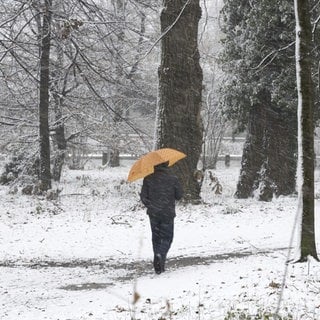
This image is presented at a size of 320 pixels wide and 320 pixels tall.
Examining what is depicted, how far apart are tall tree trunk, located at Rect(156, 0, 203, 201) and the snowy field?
1531 mm

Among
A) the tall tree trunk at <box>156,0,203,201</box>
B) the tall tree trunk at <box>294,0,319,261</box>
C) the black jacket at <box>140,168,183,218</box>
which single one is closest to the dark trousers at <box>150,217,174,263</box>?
the black jacket at <box>140,168,183,218</box>

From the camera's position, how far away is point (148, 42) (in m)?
20.5

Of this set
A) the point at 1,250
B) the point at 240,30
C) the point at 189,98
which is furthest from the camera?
the point at 240,30

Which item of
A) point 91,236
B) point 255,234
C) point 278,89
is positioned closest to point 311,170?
point 255,234

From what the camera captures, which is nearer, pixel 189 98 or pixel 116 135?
pixel 189 98

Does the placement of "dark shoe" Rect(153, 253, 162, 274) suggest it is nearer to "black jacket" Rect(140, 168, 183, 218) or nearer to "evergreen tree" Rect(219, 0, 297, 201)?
"black jacket" Rect(140, 168, 183, 218)

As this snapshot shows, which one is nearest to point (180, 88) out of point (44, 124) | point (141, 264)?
point (44, 124)

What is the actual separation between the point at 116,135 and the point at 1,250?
1221cm

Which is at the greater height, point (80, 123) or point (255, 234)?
point (80, 123)

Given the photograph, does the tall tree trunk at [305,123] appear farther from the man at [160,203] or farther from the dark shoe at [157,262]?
the dark shoe at [157,262]

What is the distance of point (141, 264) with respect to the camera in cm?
952

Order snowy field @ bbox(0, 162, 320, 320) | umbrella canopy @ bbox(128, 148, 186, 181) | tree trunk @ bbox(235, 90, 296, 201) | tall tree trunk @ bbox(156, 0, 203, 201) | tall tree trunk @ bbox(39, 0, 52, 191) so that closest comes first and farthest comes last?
snowy field @ bbox(0, 162, 320, 320) < umbrella canopy @ bbox(128, 148, 186, 181) < tall tree trunk @ bbox(156, 0, 203, 201) < tall tree trunk @ bbox(39, 0, 52, 191) < tree trunk @ bbox(235, 90, 296, 201)

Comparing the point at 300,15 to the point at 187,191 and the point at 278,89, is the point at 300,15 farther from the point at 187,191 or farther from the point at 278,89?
the point at 278,89

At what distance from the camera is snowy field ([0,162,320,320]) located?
259 inches
